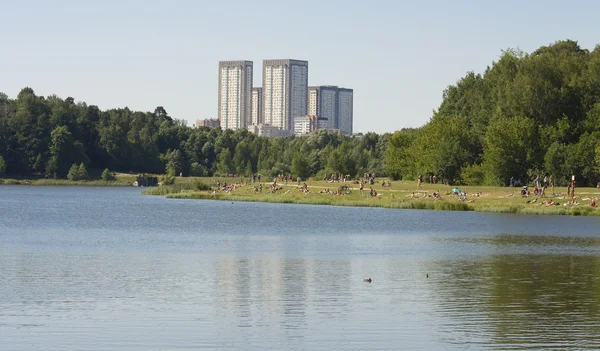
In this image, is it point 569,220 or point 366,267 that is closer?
point 366,267

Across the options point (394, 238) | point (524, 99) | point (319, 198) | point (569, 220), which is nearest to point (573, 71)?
point (524, 99)

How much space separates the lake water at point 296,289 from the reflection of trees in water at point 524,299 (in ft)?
0.19

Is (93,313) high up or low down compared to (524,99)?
down

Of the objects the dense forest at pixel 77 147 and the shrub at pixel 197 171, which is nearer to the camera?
the dense forest at pixel 77 147

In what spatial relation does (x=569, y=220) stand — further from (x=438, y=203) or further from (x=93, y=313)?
(x=93, y=313)

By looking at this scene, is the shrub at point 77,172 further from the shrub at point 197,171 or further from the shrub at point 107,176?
Answer: the shrub at point 197,171

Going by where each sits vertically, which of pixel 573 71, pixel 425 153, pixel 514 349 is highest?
pixel 573 71

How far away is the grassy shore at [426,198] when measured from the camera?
264ft

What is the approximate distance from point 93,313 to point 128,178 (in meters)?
167

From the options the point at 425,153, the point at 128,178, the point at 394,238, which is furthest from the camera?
the point at 128,178

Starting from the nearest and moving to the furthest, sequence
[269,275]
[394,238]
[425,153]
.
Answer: [269,275]
[394,238]
[425,153]

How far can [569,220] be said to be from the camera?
70.9 m

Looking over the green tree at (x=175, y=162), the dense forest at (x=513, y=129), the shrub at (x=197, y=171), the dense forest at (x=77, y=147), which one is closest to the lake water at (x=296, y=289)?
the dense forest at (x=513, y=129)

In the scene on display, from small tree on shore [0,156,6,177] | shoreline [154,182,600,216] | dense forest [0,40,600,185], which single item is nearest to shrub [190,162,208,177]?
small tree on shore [0,156,6,177]
